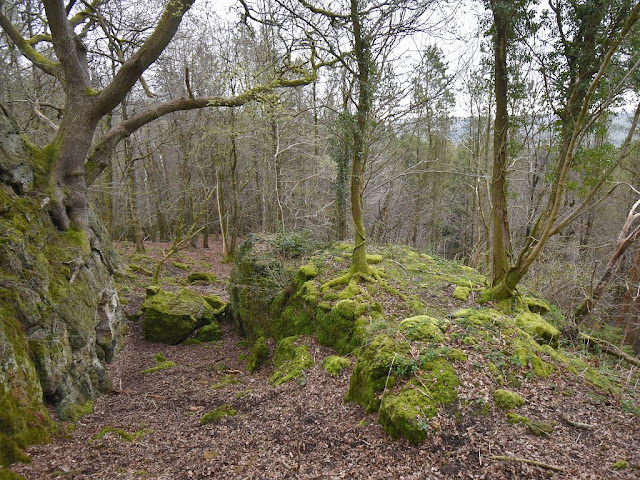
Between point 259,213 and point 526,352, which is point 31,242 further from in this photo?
point 259,213

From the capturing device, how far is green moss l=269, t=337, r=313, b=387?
19.6 ft

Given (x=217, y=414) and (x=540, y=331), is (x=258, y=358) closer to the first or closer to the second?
(x=217, y=414)

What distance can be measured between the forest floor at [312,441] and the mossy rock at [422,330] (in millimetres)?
641

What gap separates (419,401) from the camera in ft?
12.6

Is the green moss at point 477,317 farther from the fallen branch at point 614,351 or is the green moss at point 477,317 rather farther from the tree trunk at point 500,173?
the fallen branch at point 614,351

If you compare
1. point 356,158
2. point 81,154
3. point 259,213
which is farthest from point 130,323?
point 259,213

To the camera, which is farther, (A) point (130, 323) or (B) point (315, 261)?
(A) point (130, 323)

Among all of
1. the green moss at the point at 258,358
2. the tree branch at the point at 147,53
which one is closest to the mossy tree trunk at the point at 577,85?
the green moss at the point at 258,358

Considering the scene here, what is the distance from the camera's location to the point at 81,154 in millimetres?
6957

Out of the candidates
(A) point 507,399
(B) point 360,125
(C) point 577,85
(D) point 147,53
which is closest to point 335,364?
(A) point 507,399

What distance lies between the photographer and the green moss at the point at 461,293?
727 cm

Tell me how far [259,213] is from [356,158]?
1545cm

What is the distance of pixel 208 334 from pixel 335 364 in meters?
5.56

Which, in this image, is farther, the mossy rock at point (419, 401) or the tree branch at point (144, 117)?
the tree branch at point (144, 117)
